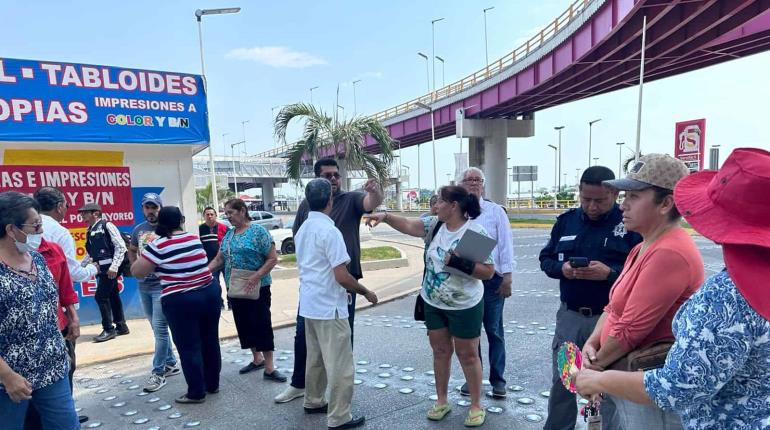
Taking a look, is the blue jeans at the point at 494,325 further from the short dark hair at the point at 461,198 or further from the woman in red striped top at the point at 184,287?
the woman in red striped top at the point at 184,287

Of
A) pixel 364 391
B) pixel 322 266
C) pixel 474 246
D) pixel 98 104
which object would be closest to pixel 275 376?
pixel 364 391

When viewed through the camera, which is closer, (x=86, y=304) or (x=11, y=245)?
(x=11, y=245)

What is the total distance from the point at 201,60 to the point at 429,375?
15447 mm

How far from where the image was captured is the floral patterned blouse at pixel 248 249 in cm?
413

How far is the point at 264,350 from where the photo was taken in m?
4.23

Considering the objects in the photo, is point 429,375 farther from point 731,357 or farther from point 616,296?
point 731,357

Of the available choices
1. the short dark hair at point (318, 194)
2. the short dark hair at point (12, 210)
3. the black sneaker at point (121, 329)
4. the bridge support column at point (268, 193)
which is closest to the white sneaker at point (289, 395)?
the short dark hair at point (318, 194)

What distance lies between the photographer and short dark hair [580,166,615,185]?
2.52m

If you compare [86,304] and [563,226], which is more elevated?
[563,226]

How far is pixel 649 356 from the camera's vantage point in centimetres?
162

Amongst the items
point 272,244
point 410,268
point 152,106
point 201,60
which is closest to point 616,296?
point 272,244

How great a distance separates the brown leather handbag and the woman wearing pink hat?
1.23 feet

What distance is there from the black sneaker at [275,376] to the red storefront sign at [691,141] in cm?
1666

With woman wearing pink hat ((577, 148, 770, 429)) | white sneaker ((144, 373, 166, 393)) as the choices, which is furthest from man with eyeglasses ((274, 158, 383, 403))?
woman wearing pink hat ((577, 148, 770, 429))
